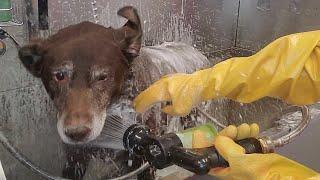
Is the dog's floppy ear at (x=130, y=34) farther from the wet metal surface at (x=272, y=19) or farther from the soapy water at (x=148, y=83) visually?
the wet metal surface at (x=272, y=19)

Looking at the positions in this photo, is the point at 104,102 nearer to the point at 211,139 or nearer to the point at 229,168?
the point at 211,139

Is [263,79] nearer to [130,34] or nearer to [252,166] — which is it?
[252,166]

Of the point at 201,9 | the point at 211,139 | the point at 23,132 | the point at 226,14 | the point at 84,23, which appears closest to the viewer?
the point at 211,139

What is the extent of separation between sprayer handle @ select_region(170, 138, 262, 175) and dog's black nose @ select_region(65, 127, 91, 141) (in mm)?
358

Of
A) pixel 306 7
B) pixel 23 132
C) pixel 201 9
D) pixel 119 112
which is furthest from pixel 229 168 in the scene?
pixel 306 7

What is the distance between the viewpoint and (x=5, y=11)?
1305 millimetres

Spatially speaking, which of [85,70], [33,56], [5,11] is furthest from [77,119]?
[5,11]

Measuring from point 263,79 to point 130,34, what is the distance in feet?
1.82

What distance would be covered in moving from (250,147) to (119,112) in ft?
2.03

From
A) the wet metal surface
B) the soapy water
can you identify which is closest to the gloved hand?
the soapy water

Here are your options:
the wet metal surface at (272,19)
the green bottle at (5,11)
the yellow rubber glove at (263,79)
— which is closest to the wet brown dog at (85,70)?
the green bottle at (5,11)

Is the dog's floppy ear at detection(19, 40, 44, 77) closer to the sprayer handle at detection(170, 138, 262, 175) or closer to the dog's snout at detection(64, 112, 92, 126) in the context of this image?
the dog's snout at detection(64, 112, 92, 126)

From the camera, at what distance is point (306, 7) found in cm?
209

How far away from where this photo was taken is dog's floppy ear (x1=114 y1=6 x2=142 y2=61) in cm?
141
